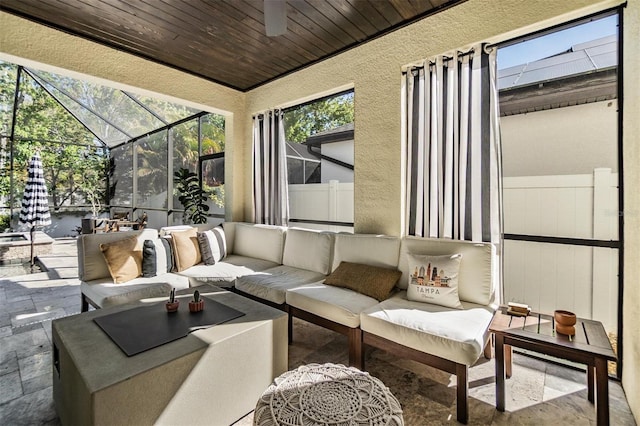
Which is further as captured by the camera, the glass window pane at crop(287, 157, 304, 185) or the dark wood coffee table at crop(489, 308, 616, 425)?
the glass window pane at crop(287, 157, 304, 185)

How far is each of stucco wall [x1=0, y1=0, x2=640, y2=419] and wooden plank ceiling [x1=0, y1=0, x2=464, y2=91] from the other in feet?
0.44

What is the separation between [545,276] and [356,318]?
170 cm

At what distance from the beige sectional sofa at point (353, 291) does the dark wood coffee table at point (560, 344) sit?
0.40ft

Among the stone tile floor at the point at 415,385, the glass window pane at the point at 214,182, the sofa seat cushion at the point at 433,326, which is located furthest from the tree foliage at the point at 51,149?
the sofa seat cushion at the point at 433,326

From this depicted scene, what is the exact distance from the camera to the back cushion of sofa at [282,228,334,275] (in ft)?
10.7

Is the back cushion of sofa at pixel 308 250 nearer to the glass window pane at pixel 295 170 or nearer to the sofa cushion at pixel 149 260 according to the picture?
the sofa cushion at pixel 149 260

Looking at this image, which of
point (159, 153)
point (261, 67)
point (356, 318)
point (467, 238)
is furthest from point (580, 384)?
point (159, 153)

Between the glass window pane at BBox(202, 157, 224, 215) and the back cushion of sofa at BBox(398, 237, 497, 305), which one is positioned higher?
→ the glass window pane at BBox(202, 157, 224, 215)

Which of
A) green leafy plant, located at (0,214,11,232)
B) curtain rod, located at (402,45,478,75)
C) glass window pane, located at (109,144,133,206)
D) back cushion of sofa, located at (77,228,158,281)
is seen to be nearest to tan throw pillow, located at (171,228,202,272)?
back cushion of sofa, located at (77,228,158,281)

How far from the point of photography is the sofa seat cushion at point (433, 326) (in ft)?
5.88

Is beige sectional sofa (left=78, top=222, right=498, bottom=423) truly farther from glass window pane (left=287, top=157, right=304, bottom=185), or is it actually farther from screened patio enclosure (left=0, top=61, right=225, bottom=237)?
screened patio enclosure (left=0, top=61, right=225, bottom=237)

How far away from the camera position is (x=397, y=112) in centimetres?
297

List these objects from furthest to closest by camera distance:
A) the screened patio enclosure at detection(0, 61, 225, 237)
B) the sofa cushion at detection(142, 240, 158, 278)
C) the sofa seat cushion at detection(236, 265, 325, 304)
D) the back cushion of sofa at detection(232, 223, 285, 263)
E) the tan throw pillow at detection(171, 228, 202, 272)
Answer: the screened patio enclosure at detection(0, 61, 225, 237) < the back cushion of sofa at detection(232, 223, 285, 263) < the tan throw pillow at detection(171, 228, 202, 272) < the sofa cushion at detection(142, 240, 158, 278) < the sofa seat cushion at detection(236, 265, 325, 304)

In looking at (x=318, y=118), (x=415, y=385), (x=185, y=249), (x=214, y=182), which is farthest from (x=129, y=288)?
(x=318, y=118)
